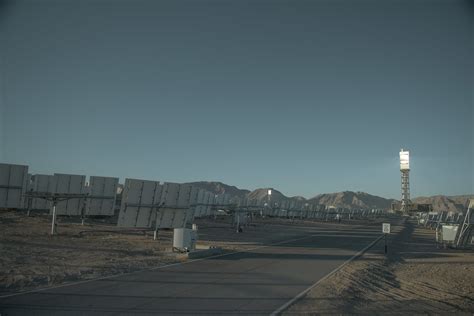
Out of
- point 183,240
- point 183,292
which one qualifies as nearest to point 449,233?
point 183,240

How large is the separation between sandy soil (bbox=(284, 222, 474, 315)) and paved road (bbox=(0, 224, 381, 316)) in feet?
2.92

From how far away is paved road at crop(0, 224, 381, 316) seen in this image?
10.5 m

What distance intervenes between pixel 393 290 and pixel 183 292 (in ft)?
25.0

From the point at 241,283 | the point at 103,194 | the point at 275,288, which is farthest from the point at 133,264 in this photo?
the point at 103,194

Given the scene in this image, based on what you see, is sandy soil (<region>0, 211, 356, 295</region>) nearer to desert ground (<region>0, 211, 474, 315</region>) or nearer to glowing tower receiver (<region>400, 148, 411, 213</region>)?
desert ground (<region>0, 211, 474, 315</region>)

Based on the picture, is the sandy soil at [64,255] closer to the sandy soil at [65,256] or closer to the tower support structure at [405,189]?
the sandy soil at [65,256]

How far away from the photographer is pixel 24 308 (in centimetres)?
1009

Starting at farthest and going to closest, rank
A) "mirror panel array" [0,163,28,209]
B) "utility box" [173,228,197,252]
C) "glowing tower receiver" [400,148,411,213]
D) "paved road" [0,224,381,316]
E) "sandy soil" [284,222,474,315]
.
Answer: "glowing tower receiver" [400,148,411,213], "mirror panel array" [0,163,28,209], "utility box" [173,228,197,252], "sandy soil" [284,222,474,315], "paved road" [0,224,381,316]

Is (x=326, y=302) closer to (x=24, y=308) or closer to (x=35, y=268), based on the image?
(x=24, y=308)

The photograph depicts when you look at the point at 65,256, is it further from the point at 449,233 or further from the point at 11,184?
the point at 449,233

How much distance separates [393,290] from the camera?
15.2 m

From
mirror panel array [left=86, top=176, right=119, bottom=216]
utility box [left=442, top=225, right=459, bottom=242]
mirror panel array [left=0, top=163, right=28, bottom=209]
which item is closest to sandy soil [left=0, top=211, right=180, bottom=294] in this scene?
mirror panel array [left=0, top=163, right=28, bottom=209]

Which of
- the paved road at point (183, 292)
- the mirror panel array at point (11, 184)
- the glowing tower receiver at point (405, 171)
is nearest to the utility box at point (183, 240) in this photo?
the paved road at point (183, 292)

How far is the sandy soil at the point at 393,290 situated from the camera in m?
11.8
